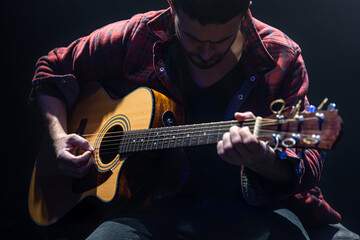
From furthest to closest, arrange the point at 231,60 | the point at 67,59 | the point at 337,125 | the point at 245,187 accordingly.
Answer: the point at 67,59 < the point at 231,60 < the point at 245,187 < the point at 337,125

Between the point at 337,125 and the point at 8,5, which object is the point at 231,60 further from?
the point at 8,5

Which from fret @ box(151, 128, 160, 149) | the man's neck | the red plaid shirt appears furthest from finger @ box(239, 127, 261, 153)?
the man's neck

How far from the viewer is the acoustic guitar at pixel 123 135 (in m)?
0.92

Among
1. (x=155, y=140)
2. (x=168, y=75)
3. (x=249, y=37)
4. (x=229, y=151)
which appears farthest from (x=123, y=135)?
(x=249, y=37)

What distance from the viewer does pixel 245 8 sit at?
1247mm

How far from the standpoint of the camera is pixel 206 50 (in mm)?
1278

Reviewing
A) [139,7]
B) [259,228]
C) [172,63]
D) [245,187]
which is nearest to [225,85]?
[172,63]

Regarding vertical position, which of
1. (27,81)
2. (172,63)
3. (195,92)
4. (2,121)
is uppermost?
(172,63)

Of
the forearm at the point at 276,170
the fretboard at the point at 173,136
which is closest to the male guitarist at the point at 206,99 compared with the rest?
the forearm at the point at 276,170

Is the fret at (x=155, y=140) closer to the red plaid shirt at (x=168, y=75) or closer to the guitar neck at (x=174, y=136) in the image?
the guitar neck at (x=174, y=136)

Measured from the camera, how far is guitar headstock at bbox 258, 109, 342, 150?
86cm

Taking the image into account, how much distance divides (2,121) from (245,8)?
1.89 meters

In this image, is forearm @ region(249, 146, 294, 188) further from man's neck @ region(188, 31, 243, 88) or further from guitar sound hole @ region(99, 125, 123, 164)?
guitar sound hole @ region(99, 125, 123, 164)

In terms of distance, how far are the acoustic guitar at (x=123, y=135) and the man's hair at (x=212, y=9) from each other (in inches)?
15.0
